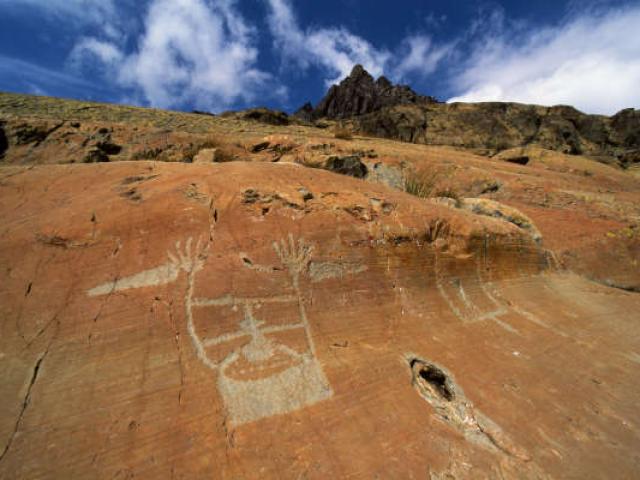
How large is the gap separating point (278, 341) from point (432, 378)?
1230 mm

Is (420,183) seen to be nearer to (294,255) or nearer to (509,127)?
(294,255)

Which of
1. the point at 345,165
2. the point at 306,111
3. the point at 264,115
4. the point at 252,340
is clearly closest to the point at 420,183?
Answer: the point at 345,165

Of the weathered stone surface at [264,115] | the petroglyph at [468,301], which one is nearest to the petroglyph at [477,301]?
the petroglyph at [468,301]

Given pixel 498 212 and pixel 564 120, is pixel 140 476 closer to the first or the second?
pixel 498 212

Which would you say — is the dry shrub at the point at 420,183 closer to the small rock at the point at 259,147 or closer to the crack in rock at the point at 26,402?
the small rock at the point at 259,147

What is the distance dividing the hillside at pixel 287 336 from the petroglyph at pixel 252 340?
0.04 feet

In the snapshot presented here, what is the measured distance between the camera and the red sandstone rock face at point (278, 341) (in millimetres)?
1798

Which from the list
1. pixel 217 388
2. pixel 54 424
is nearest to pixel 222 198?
pixel 217 388

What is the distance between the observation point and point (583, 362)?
2902mm

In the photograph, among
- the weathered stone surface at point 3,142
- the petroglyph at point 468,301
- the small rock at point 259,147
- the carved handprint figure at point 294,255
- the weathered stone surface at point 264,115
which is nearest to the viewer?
the carved handprint figure at point 294,255

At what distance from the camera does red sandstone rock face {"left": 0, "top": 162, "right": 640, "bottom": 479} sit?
1.80 metres

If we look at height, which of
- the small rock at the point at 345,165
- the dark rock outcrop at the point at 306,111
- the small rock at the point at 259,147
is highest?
the dark rock outcrop at the point at 306,111

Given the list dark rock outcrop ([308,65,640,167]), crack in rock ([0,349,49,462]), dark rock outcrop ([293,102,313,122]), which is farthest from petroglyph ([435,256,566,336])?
dark rock outcrop ([293,102,313,122])

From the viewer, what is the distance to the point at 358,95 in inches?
1876
